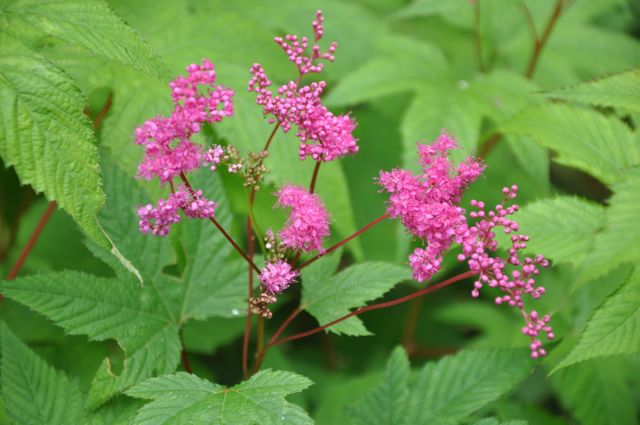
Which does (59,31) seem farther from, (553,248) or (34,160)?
(553,248)

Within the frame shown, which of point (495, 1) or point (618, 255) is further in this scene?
point (495, 1)

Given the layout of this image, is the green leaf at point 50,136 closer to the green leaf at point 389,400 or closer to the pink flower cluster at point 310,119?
the pink flower cluster at point 310,119

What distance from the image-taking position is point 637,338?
1.96 meters

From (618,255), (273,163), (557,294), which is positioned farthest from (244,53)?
(557,294)

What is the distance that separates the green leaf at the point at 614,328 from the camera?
193cm

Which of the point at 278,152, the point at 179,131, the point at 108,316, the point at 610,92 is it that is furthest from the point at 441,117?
the point at 108,316

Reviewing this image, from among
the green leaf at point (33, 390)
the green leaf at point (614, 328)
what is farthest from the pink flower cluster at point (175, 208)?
the green leaf at point (614, 328)

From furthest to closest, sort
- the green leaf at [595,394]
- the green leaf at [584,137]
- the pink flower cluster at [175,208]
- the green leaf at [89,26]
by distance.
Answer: the green leaf at [595,394]
the green leaf at [584,137]
the green leaf at [89,26]
the pink flower cluster at [175,208]

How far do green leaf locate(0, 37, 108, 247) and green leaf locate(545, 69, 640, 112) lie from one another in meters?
1.51

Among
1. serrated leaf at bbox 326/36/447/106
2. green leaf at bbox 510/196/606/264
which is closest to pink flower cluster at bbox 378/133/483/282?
green leaf at bbox 510/196/606/264

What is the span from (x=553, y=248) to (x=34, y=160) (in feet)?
5.41

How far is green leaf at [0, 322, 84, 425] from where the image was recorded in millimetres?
2061

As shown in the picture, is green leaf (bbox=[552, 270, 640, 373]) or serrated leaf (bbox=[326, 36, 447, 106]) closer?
green leaf (bbox=[552, 270, 640, 373])

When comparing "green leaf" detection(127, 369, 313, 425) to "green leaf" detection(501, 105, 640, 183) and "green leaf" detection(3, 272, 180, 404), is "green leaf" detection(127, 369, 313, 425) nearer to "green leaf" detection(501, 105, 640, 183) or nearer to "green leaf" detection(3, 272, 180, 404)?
"green leaf" detection(3, 272, 180, 404)
